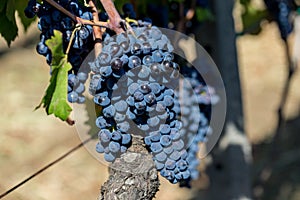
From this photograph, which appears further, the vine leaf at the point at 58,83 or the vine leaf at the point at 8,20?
the vine leaf at the point at 8,20

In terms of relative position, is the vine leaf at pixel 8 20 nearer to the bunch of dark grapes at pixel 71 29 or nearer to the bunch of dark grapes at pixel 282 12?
the bunch of dark grapes at pixel 71 29

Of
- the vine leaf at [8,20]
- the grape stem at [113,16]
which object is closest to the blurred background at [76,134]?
the vine leaf at [8,20]

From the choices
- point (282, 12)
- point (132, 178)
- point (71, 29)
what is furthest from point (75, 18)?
point (282, 12)

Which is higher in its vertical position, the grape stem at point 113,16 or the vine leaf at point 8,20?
the grape stem at point 113,16

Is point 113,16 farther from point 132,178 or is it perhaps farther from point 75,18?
point 132,178

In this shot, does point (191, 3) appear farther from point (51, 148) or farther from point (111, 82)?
point (51, 148)

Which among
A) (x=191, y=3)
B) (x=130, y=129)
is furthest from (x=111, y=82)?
(x=191, y=3)

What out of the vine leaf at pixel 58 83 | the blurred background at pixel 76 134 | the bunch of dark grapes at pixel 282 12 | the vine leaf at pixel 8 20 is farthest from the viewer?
the blurred background at pixel 76 134
